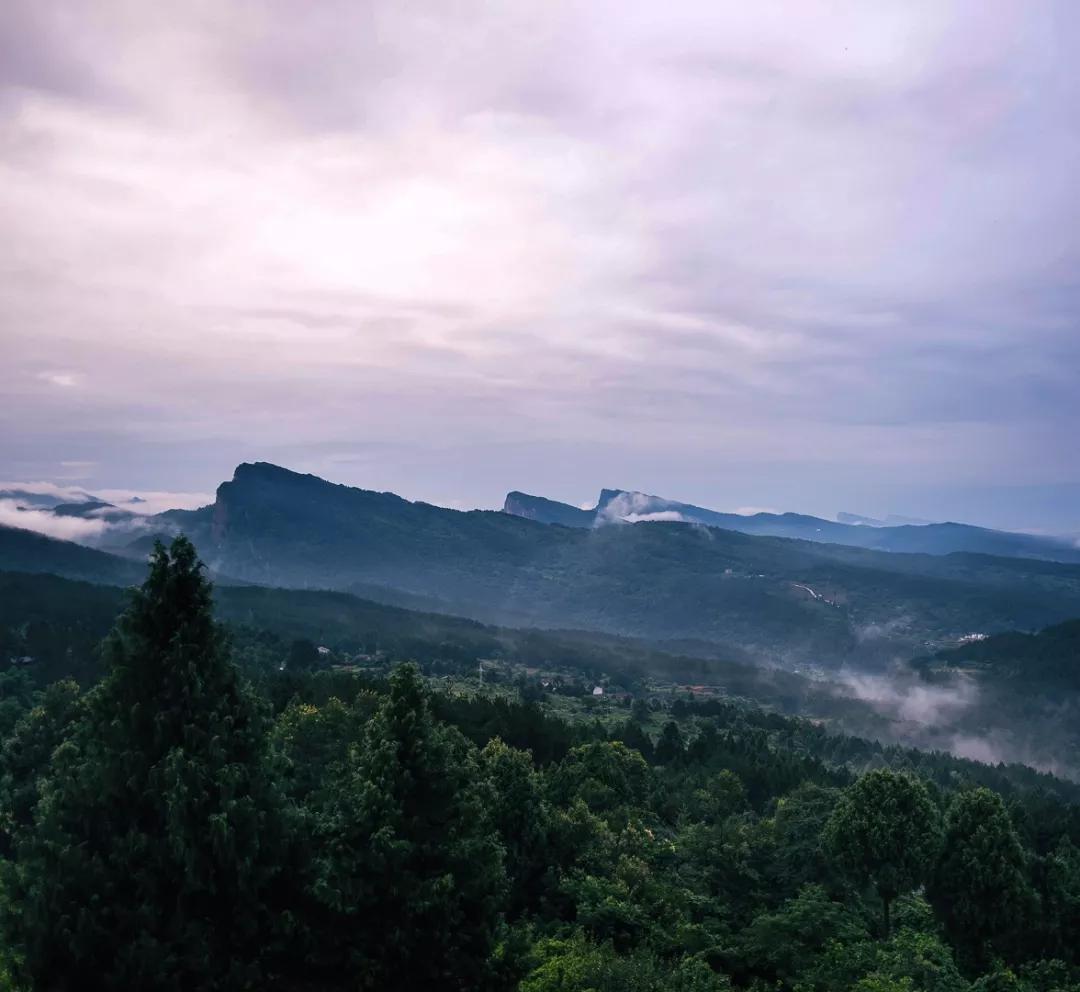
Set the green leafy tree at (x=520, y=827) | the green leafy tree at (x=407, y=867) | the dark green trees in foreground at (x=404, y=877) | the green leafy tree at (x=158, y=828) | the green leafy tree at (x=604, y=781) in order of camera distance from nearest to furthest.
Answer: the green leafy tree at (x=158, y=828) → the dark green trees in foreground at (x=404, y=877) → the green leafy tree at (x=407, y=867) → the green leafy tree at (x=520, y=827) → the green leafy tree at (x=604, y=781)

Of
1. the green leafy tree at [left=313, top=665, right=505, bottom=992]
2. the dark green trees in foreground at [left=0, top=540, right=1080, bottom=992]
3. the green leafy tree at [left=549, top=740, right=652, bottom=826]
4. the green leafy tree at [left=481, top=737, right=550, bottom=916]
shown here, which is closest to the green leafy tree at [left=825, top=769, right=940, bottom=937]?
the dark green trees in foreground at [left=0, top=540, right=1080, bottom=992]

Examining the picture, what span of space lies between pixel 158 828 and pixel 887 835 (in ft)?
112

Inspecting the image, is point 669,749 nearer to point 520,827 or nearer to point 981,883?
point 520,827

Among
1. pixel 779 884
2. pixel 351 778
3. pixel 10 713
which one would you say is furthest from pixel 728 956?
pixel 10 713

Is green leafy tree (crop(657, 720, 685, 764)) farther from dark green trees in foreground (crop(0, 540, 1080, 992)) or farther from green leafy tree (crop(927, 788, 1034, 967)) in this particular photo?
dark green trees in foreground (crop(0, 540, 1080, 992))

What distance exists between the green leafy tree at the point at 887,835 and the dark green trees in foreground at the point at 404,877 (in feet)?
0.38

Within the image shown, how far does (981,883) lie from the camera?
43.8 metres

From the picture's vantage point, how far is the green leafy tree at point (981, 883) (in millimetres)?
43969

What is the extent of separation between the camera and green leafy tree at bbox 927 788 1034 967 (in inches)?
1731

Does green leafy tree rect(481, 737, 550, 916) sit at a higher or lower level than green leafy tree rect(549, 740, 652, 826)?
higher

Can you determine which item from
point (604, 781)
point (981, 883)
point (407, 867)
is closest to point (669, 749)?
point (604, 781)

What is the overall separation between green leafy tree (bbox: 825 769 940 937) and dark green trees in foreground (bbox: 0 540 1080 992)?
0.38ft

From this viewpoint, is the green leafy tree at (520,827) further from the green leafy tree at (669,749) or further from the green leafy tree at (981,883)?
the green leafy tree at (669,749)

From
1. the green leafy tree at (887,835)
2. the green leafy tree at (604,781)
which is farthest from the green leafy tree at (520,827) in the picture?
the green leafy tree at (887,835)
